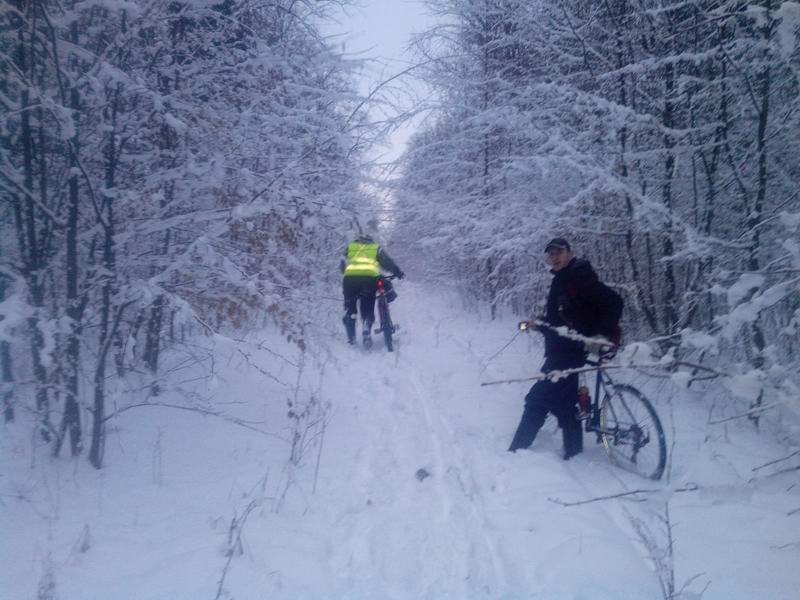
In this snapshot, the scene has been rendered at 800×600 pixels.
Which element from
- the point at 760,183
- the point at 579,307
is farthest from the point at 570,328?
the point at 760,183

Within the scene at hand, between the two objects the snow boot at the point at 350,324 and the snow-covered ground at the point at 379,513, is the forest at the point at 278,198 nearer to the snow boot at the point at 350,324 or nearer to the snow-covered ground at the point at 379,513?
the snow-covered ground at the point at 379,513

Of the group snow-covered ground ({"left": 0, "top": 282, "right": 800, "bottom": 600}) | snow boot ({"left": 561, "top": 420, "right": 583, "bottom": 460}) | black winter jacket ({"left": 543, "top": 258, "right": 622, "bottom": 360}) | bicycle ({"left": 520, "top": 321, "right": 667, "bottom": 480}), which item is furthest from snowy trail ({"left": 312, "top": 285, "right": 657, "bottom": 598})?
black winter jacket ({"left": 543, "top": 258, "right": 622, "bottom": 360})

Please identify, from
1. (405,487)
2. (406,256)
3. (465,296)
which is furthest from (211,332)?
A: (406,256)

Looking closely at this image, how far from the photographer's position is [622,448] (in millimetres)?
4297

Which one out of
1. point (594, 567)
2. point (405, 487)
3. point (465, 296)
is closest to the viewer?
point (594, 567)

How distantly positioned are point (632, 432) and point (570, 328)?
0.98m

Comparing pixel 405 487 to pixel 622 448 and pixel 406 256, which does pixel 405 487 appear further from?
pixel 406 256

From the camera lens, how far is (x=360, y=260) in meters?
8.45

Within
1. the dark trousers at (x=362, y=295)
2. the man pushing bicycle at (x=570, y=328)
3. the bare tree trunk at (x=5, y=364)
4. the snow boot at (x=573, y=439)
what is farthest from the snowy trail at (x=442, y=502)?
the bare tree trunk at (x=5, y=364)

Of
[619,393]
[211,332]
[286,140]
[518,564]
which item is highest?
[286,140]

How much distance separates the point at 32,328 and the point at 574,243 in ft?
22.0

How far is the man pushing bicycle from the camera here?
412cm

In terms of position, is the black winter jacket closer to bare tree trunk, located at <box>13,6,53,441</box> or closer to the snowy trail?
the snowy trail

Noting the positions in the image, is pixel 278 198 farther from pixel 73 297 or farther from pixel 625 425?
pixel 625 425
